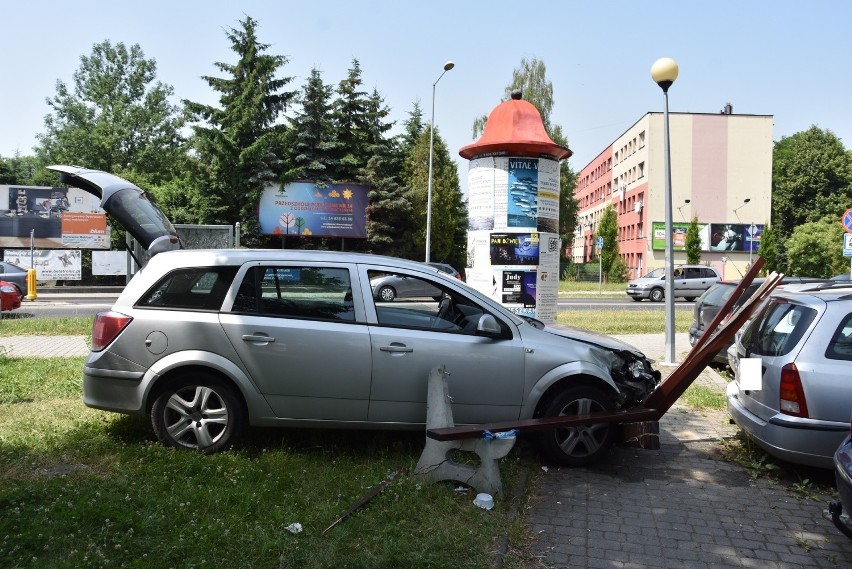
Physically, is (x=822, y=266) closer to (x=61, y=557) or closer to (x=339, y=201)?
(x=339, y=201)

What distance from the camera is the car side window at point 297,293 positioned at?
5133mm

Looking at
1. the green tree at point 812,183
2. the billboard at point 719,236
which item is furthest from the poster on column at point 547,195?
the green tree at point 812,183

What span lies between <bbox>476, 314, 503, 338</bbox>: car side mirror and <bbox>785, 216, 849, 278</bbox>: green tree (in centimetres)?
4882

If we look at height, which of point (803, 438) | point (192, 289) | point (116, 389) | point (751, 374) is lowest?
point (803, 438)

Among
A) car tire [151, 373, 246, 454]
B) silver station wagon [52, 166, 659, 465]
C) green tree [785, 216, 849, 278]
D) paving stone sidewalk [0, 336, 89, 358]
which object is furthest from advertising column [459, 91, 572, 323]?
green tree [785, 216, 849, 278]

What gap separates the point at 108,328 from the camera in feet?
16.7

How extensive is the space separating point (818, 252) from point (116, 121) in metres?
56.2

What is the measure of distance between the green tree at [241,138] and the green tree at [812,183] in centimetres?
4967

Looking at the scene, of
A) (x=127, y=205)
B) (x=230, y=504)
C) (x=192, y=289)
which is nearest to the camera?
(x=230, y=504)

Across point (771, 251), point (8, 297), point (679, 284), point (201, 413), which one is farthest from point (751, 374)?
point (771, 251)

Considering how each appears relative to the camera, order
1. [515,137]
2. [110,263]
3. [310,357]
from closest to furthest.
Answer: [310,357]
[515,137]
[110,263]

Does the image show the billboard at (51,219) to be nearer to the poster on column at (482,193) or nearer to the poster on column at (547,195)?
the poster on column at (482,193)

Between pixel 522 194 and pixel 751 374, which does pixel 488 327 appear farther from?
pixel 522 194

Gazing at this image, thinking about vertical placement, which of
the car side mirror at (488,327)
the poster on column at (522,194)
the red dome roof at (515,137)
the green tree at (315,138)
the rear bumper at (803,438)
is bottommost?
the rear bumper at (803,438)
